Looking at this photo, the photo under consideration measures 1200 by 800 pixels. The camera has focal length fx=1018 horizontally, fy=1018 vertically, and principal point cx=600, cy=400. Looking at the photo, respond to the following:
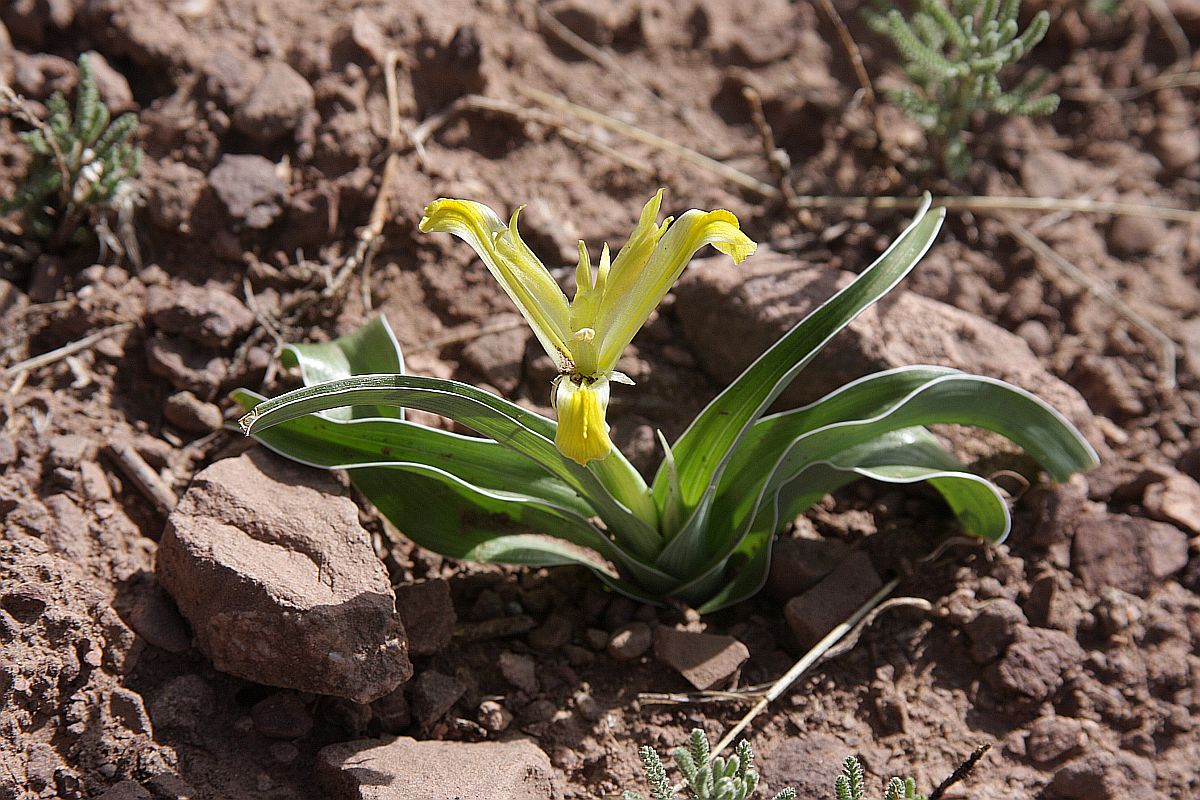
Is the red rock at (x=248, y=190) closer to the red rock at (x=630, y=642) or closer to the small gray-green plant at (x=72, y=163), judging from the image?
the small gray-green plant at (x=72, y=163)

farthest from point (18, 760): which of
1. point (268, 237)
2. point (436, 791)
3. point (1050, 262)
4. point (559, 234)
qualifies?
point (1050, 262)

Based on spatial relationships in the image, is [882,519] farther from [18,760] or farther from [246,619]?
[18,760]

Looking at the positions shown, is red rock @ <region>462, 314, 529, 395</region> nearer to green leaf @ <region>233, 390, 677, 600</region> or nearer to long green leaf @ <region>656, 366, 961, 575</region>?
green leaf @ <region>233, 390, 677, 600</region>

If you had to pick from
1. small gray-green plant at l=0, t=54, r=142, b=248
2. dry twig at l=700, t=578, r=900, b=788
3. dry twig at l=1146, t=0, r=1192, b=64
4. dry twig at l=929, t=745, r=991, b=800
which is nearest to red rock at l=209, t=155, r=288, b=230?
small gray-green plant at l=0, t=54, r=142, b=248

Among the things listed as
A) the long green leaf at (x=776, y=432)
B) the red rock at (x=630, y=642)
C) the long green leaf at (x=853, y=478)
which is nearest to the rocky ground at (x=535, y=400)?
the red rock at (x=630, y=642)

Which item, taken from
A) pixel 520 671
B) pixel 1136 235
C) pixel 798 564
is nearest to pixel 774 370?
pixel 798 564

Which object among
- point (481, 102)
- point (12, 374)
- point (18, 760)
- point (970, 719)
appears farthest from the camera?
point (481, 102)

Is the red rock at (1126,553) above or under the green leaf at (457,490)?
above
